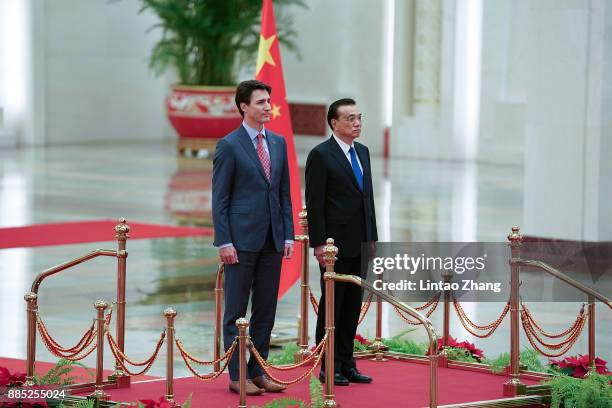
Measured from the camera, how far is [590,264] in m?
11.4

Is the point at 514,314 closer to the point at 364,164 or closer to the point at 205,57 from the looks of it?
the point at 364,164

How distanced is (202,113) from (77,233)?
971 centimetres

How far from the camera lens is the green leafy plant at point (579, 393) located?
250 inches

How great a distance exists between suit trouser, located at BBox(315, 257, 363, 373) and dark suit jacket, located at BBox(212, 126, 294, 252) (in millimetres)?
415

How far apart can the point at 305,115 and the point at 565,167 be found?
14.2 metres

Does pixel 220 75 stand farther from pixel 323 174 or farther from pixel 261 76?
pixel 323 174

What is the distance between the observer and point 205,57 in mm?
24422

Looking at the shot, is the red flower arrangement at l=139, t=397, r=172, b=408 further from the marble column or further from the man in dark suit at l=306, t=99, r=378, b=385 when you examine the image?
the marble column

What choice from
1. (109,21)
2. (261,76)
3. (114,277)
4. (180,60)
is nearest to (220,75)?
(180,60)

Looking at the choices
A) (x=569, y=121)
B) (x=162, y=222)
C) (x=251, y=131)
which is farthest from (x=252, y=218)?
(x=162, y=222)

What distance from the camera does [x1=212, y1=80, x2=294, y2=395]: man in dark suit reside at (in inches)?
251

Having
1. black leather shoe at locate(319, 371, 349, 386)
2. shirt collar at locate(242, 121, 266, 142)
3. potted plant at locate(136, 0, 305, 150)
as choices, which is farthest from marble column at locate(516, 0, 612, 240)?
potted plant at locate(136, 0, 305, 150)

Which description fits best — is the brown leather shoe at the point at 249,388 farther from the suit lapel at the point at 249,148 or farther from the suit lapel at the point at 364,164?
the suit lapel at the point at 364,164

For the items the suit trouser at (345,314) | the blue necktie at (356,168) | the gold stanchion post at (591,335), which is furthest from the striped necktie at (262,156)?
the gold stanchion post at (591,335)
